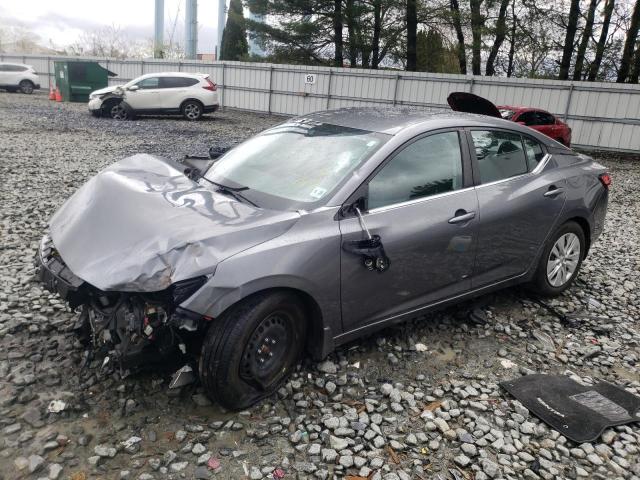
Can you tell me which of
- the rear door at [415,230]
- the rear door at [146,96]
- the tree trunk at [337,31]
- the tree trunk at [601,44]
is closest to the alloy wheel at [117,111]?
the rear door at [146,96]

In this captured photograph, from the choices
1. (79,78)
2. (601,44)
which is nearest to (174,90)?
(79,78)

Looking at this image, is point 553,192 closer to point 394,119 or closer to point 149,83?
point 394,119

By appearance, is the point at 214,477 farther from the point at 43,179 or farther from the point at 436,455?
the point at 43,179

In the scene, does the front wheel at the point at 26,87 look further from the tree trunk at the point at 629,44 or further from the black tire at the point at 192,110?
the tree trunk at the point at 629,44

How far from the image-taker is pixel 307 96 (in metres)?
20.8

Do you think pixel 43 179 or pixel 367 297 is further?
pixel 43 179

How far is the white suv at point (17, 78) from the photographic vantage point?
26.5 m

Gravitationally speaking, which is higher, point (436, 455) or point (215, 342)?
point (215, 342)

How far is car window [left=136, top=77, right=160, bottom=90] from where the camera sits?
1684cm

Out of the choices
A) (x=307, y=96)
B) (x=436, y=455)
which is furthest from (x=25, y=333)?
(x=307, y=96)

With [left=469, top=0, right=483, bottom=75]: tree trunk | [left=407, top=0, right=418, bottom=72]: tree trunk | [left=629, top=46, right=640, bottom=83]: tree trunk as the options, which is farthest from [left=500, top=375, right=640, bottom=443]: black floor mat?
[left=407, top=0, right=418, bottom=72]: tree trunk

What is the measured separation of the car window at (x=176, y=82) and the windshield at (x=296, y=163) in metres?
14.6

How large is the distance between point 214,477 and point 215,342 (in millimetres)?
629

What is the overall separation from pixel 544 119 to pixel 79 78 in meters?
19.6
